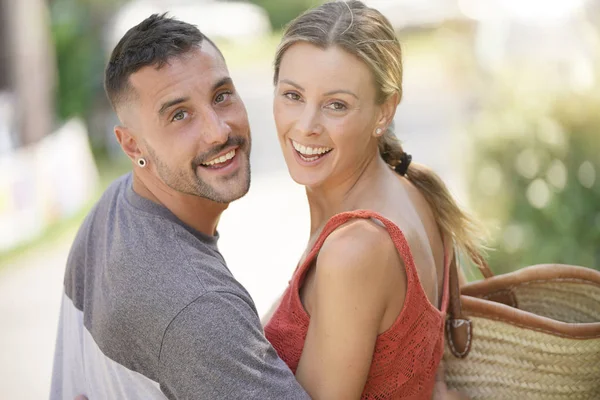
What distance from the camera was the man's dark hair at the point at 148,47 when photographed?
110 inches

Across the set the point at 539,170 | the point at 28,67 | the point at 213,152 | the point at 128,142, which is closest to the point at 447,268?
the point at 213,152

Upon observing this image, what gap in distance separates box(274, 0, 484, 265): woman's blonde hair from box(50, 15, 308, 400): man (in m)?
0.33

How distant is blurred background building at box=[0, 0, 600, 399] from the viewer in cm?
493

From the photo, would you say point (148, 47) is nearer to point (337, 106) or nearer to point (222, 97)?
point (222, 97)

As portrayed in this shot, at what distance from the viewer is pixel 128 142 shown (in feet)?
9.75

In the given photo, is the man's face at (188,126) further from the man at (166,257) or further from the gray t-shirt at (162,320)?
the gray t-shirt at (162,320)

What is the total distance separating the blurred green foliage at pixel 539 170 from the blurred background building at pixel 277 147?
0.01m

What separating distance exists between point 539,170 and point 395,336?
2925 mm

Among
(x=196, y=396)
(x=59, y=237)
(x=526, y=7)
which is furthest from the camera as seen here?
(x=59, y=237)

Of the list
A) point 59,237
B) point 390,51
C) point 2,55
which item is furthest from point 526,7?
point 2,55

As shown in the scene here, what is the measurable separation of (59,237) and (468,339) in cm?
776

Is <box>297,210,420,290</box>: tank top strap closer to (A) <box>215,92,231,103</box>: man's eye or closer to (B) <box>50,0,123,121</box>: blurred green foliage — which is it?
(A) <box>215,92,231,103</box>: man's eye

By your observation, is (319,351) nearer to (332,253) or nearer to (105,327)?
(332,253)

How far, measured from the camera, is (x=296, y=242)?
908 centimetres
